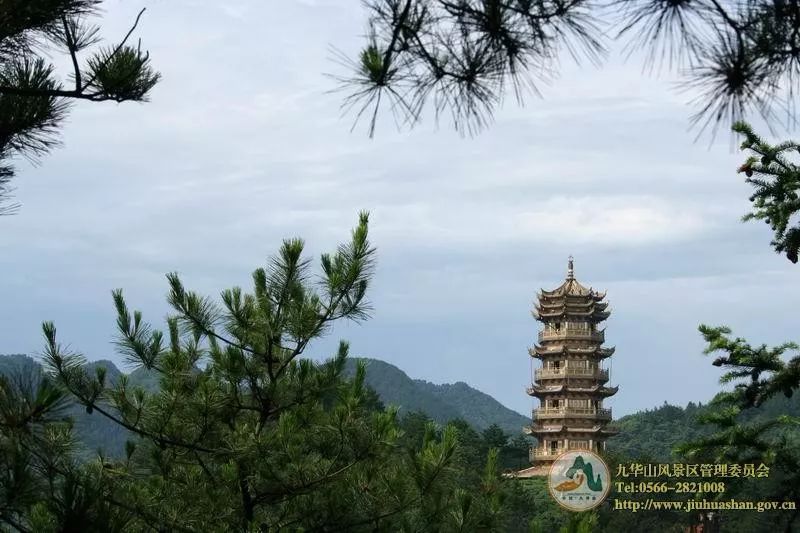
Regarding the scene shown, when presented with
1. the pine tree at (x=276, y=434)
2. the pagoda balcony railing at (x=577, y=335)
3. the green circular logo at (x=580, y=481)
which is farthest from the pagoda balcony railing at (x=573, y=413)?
the pine tree at (x=276, y=434)

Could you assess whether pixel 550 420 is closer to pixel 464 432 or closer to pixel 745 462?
pixel 464 432

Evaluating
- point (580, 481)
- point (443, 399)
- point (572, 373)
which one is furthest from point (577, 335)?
point (443, 399)

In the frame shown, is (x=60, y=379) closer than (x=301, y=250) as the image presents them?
Yes

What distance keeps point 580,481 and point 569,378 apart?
9206 mm

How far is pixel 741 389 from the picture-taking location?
23.0ft

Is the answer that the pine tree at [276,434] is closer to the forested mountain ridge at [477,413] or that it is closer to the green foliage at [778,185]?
the green foliage at [778,185]

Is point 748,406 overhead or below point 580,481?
below

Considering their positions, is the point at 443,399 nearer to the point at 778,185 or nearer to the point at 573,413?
the point at 573,413

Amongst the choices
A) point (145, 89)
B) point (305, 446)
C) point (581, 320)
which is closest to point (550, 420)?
point (581, 320)

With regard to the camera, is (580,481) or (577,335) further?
(577,335)

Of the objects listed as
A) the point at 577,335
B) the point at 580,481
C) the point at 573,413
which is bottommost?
the point at 580,481

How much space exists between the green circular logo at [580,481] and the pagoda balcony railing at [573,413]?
5411 mm

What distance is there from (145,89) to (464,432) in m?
42.8

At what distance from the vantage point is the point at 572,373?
1641 inches
